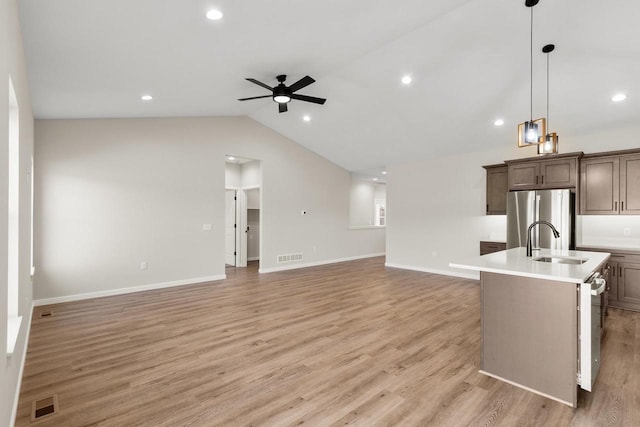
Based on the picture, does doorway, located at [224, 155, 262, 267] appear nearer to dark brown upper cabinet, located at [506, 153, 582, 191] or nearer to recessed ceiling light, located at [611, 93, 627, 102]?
dark brown upper cabinet, located at [506, 153, 582, 191]

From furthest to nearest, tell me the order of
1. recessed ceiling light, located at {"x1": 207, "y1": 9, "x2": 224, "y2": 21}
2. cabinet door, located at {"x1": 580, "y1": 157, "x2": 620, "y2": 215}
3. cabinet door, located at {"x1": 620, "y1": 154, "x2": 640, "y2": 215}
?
cabinet door, located at {"x1": 580, "y1": 157, "x2": 620, "y2": 215} < cabinet door, located at {"x1": 620, "y1": 154, "x2": 640, "y2": 215} < recessed ceiling light, located at {"x1": 207, "y1": 9, "x2": 224, "y2": 21}

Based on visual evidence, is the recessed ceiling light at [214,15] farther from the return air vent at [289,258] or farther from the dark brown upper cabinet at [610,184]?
the return air vent at [289,258]

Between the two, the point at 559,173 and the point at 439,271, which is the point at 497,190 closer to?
the point at 559,173

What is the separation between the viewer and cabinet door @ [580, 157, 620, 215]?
4.75 metres

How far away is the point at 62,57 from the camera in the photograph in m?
3.02

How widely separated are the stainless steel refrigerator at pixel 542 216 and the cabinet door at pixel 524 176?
0.54 feet

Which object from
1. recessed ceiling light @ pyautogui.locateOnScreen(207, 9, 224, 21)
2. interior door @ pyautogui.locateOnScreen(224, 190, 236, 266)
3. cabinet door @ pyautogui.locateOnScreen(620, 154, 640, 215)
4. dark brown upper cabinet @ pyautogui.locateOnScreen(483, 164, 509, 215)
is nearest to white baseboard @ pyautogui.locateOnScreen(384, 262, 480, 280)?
dark brown upper cabinet @ pyautogui.locateOnScreen(483, 164, 509, 215)

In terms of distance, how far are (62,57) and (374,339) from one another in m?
4.12

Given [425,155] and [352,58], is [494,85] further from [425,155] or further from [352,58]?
[425,155]

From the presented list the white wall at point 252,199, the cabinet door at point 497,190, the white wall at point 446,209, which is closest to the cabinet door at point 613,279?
the white wall at point 446,209

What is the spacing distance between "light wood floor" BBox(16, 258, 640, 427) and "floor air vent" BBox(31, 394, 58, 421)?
4cm

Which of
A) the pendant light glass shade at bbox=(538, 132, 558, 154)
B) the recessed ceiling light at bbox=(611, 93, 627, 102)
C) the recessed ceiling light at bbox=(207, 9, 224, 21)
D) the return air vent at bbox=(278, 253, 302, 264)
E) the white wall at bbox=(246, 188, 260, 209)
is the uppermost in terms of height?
the recessed ceiling light at bbox=(207, 9, 224, 21)

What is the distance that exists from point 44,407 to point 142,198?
13.1ft

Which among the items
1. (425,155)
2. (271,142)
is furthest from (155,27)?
(425,155)
